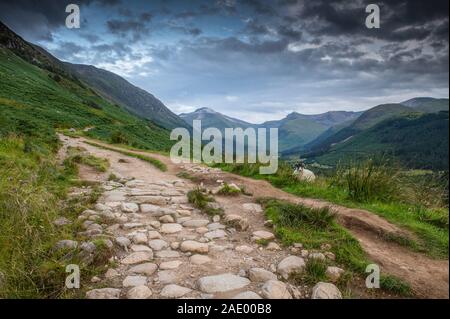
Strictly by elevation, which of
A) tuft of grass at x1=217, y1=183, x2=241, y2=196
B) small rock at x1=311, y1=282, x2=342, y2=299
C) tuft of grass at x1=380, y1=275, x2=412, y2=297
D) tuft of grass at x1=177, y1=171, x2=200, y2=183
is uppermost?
tuft of grass at x1=177, y1=171, x2=200, y2=183

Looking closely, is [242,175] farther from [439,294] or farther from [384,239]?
[439,294]

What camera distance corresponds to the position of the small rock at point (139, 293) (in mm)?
3381

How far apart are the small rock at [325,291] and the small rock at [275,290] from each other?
32 cm

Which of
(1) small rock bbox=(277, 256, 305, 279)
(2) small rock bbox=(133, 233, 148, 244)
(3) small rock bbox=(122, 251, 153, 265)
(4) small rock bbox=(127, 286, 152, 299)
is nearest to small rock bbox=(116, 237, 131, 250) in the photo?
(2) small rock bbox=(133, 233, 148, 244)

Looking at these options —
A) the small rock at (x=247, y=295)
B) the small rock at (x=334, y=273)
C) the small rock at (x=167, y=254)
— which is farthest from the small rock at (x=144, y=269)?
the small rock at (x=334, y=273)

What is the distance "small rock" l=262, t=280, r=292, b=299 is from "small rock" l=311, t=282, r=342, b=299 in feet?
1.04

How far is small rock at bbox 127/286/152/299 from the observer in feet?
11.1

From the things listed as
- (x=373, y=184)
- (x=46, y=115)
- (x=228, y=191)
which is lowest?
(x=228, y=191)

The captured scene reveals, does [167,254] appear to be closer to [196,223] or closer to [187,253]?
[187,253]

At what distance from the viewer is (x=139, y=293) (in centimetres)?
341

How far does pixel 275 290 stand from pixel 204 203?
3.63 m

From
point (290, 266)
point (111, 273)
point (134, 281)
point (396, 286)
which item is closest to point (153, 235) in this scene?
point (111, 273)

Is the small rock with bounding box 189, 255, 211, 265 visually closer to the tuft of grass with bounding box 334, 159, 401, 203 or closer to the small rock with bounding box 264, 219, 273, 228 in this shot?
the small rock with bounding box 264, 219, 273, 228
